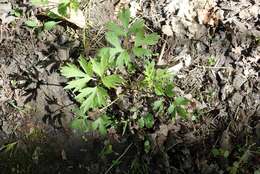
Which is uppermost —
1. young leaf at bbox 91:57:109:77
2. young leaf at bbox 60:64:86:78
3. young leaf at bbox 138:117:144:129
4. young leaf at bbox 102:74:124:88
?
young leaf at bbox 91:57:109:77

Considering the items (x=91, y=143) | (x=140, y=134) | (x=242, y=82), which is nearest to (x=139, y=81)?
(x=140, y=134)

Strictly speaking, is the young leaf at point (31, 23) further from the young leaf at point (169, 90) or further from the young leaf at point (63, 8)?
the young leaf at point (169, 90)

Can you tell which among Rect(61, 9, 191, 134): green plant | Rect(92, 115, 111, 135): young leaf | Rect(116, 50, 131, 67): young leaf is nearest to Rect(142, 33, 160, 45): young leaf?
Rect(61, 9, 191, 134): green plant

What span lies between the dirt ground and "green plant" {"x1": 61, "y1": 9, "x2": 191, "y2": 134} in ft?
0.49

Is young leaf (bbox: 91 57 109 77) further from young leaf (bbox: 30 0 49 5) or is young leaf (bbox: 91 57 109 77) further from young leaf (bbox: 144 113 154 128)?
young leaf (bbox: 30 0 49 5)

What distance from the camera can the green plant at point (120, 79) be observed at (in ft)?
10.0

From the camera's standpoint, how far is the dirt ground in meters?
3.16

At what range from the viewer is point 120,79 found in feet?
10.0

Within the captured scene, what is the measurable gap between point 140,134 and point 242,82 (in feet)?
3.28

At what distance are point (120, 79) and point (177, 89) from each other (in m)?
0.56

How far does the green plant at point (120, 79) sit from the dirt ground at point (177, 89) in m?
0.15

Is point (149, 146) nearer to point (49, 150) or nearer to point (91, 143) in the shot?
point (91, 143)

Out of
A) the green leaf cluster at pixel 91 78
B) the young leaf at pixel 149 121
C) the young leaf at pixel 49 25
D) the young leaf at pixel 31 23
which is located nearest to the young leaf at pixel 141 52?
the green leaf cluster at pixel 91 78

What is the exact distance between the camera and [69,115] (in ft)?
10.9
